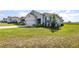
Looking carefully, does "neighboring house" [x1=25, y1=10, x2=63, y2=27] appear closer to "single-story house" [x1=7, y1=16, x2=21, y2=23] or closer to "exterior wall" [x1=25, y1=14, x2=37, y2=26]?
"exterior wall" [x1=25, y1=14, x2=37, y2=26]

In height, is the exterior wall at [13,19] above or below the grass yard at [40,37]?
above

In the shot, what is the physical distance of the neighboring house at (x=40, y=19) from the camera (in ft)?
12.1

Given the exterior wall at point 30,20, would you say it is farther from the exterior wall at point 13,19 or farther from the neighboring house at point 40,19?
the exterior wall at point 13,19

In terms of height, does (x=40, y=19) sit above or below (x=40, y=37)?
above

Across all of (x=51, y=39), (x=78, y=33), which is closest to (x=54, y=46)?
(x=51, y=39)

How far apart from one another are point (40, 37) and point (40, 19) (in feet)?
0.70

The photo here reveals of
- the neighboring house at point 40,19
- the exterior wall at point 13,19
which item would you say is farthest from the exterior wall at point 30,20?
the exterior wall at point 13,19

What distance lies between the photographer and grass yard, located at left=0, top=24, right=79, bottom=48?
144 inches

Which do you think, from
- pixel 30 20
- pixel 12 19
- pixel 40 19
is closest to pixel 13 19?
pixel 12 19

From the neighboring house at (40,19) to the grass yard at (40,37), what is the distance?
7cm

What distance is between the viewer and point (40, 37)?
3680mm

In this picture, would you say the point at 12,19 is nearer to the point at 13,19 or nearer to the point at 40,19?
the point at 13,19
